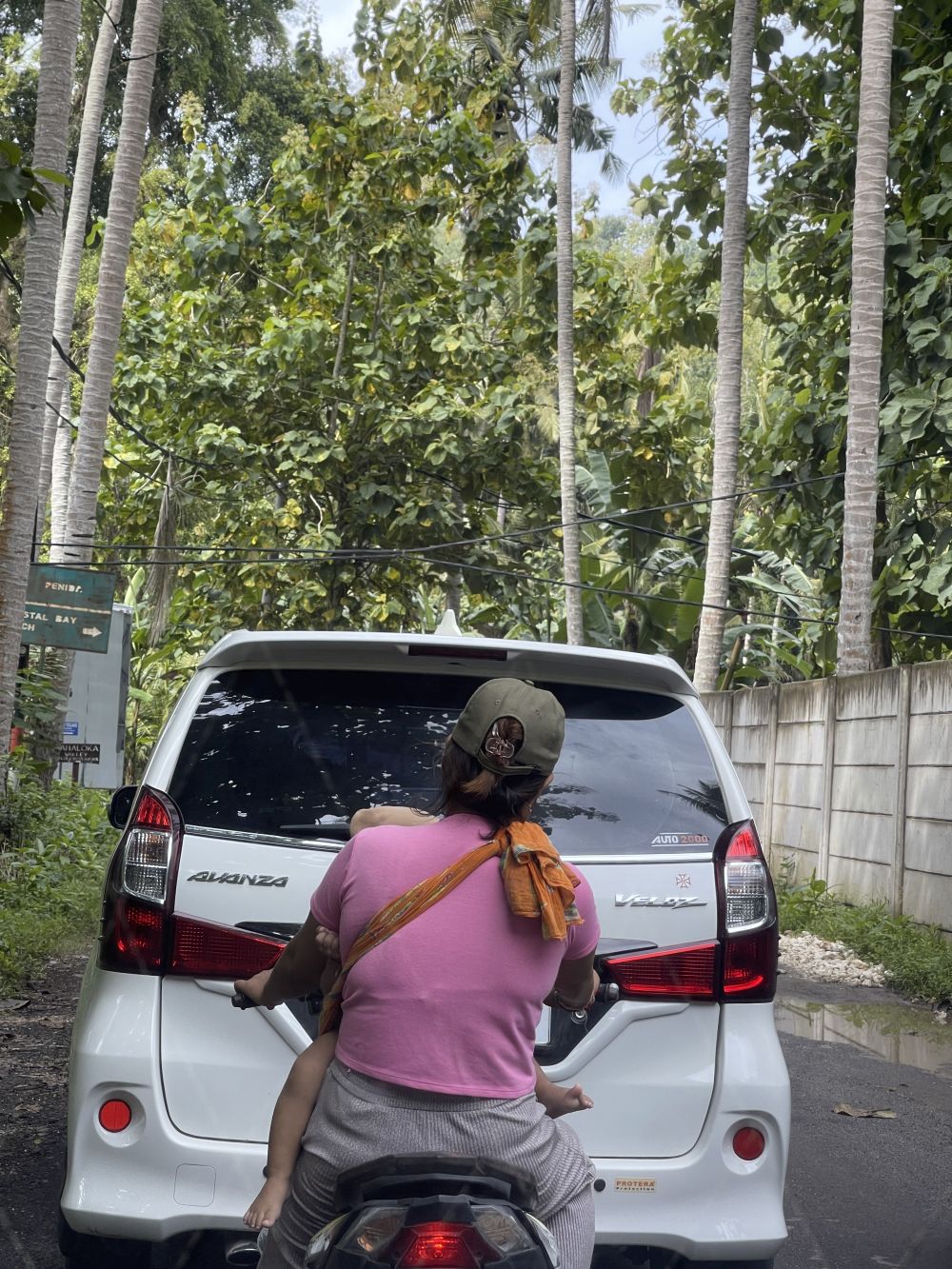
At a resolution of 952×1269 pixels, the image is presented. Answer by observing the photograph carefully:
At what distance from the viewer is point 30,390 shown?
1183 cm

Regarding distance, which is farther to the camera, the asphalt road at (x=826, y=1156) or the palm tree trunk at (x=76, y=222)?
the palm tree trunk at (x=76, y=222)

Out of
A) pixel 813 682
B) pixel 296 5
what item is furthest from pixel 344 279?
pixel 296 5

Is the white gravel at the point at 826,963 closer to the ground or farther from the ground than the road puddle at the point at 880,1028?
farther from the ground

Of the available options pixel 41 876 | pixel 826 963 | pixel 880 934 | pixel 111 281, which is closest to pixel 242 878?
pixel 826 963

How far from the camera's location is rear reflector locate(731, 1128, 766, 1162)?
11.4 feet

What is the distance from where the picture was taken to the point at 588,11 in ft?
86.9

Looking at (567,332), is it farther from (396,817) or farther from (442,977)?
(442,977)

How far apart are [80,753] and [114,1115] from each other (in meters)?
16.7

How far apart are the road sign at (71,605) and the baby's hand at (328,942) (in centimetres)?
1243

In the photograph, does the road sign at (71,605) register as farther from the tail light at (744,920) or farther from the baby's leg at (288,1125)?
the baby's leg at (288,1125)

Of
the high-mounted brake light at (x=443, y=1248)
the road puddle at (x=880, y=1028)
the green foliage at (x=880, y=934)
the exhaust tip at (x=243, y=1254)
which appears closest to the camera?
the high-mounted brake light at (x=443, y=1248)

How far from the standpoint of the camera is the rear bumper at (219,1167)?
3.30m

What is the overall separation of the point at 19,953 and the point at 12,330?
24712mm

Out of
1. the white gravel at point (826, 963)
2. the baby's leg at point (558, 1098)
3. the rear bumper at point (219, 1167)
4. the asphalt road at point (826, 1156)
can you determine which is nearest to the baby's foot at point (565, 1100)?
the baby's leg at point (558, 1098)
